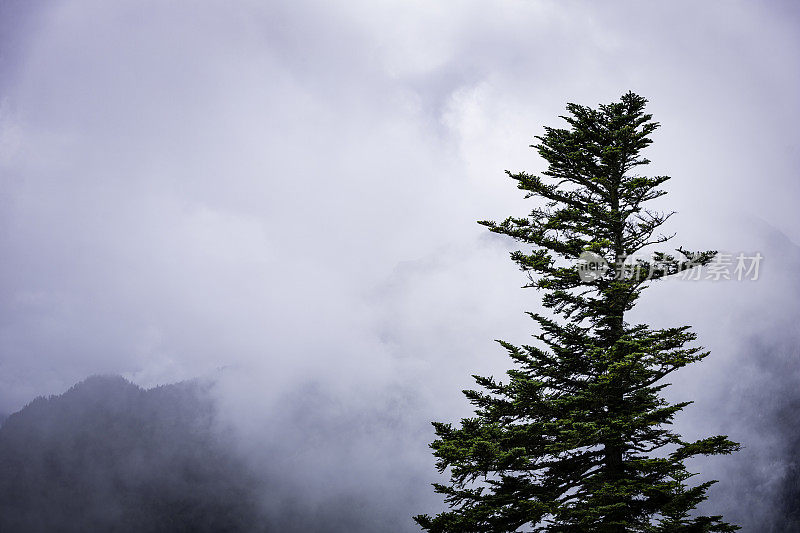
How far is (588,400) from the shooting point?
42.8ft

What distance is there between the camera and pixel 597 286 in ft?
46.9

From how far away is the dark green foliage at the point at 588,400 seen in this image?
477 inches

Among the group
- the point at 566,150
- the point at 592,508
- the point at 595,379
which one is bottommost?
the point at 592,508

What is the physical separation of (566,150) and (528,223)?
2.76 m

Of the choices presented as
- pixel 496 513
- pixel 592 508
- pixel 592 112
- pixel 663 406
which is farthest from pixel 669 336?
pixel 592 112

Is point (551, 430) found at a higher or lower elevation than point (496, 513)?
higher

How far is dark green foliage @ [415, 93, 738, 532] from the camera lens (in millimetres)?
12117

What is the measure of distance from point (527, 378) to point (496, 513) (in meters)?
3.38

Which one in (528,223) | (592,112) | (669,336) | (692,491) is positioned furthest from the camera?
(592,112)

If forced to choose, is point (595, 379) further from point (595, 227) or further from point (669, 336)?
point (595, 227)

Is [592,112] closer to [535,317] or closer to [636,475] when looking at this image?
[535,317]

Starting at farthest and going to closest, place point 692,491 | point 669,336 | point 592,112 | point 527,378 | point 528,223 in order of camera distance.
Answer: point 592,112 < point 528,223 < point 527,378 < point 669,336 < point 692,491

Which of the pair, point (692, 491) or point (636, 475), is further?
point (636, 475)

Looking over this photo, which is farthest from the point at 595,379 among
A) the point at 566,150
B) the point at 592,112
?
the point at 592,112
